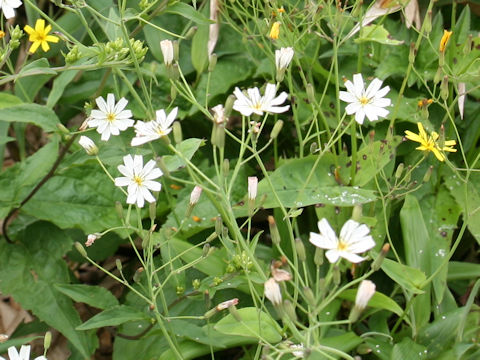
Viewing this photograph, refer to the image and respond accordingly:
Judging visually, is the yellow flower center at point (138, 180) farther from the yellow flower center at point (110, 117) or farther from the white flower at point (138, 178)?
the yellow flower center at point (110, 117)

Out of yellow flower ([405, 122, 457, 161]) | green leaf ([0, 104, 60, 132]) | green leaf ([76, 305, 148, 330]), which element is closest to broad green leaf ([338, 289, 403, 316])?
yellow flower ([405, 122, 457, 161])

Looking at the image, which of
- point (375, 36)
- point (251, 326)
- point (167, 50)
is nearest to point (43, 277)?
point (251, 326)

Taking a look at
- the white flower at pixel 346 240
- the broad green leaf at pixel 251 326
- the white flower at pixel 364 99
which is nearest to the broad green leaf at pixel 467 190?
the white flower at pixel 364 99

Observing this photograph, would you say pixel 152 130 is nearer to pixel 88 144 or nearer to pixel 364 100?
pixel 88 144

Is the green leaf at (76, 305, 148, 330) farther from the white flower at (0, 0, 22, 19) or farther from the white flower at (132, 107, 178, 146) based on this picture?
the white flower at (0, 0, 22, 19)

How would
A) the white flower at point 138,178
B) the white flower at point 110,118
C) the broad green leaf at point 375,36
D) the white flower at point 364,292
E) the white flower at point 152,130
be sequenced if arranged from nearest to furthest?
the white flower at point 364,292 < the white flower at point 152,130 < the white flower at point 138,178 < the white flower at point 110,118 < the broad green leaf at point 375,36

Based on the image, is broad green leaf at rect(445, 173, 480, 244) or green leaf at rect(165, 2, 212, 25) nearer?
green leaf at rect(165, 2, 212, 25)
